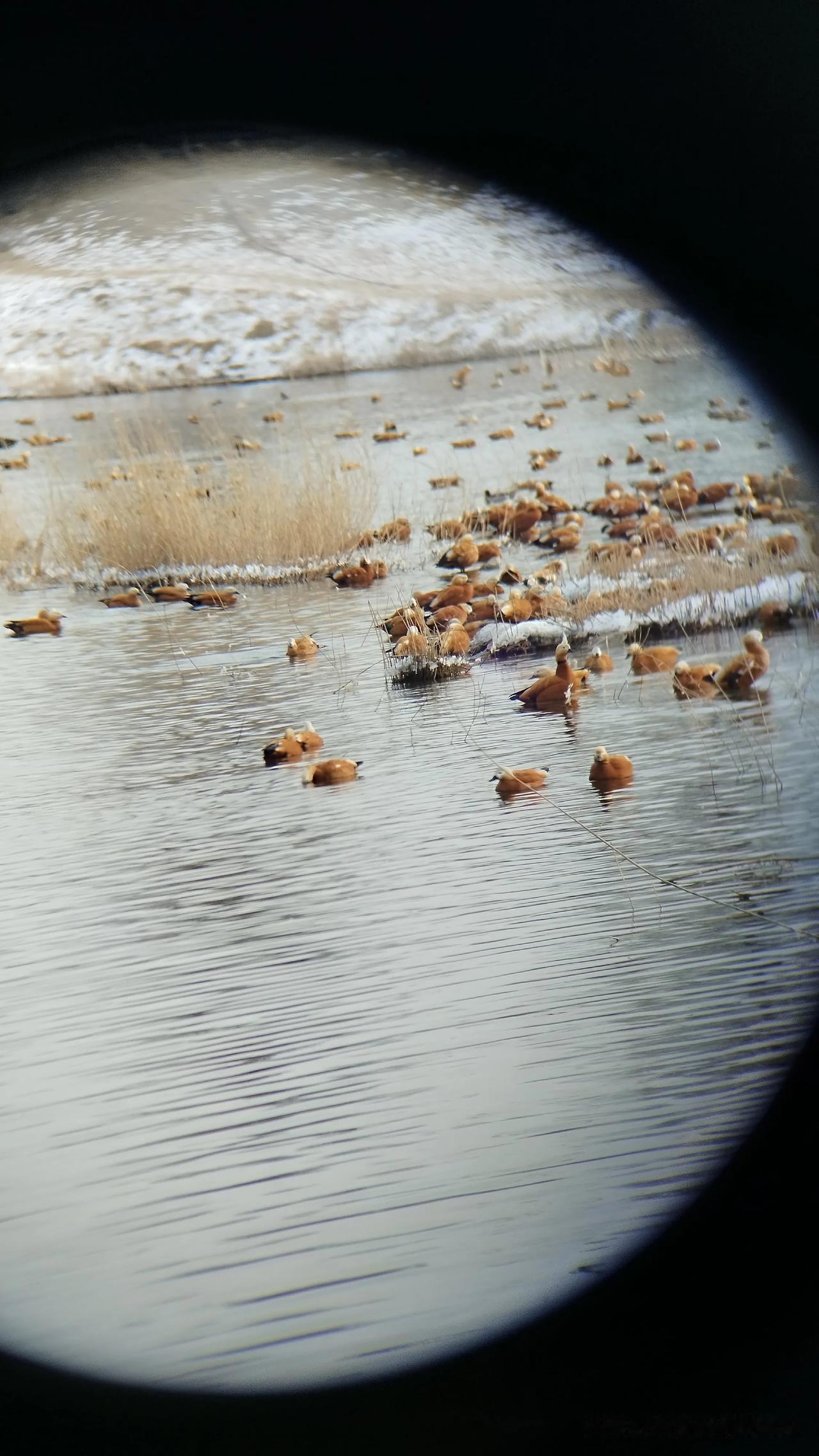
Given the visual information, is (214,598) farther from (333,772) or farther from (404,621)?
(333,772)

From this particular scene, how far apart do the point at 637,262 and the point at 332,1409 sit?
1.07 metres

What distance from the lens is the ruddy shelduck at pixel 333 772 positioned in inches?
54.4

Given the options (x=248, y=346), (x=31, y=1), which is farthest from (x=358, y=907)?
(x=248, y=346)

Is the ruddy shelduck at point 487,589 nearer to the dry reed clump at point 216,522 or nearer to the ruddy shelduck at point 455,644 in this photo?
the ruddy shelduck at point 455,644

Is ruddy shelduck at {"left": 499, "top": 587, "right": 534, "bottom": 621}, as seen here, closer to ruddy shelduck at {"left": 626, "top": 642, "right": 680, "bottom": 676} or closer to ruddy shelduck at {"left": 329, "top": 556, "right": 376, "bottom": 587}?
ruddy shelduck at {"left": 626, "top": 642, "right": 680, "bottom": 676}

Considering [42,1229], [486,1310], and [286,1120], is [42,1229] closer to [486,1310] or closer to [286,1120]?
[286,1120]

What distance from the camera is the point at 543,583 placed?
5.77ft

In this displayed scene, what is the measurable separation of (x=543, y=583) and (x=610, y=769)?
54cm

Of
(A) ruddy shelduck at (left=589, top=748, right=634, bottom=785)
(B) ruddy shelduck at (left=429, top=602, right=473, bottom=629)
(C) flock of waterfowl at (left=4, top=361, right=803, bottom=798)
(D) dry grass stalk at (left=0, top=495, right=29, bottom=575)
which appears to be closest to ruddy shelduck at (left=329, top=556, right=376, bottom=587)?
(C) flock of waterfowl at (left=4, top=361, right=803, bottom=798)

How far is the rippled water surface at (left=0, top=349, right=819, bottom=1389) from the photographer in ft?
2.97

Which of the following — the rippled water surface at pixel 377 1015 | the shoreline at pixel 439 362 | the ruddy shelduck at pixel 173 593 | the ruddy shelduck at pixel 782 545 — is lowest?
the rippled water surface at pixel 377 1015

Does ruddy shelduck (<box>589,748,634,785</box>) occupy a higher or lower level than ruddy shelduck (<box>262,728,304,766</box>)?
higher

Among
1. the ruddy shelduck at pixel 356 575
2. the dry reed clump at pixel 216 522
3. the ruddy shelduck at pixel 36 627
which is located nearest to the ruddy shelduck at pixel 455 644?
the ruddy shelduck at pixel 356 575

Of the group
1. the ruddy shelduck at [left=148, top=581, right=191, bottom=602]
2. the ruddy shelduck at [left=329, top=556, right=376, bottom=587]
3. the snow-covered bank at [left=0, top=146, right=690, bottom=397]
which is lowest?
the ruddy shelduck at [left=148, top=581, right=191, bottom=602]
